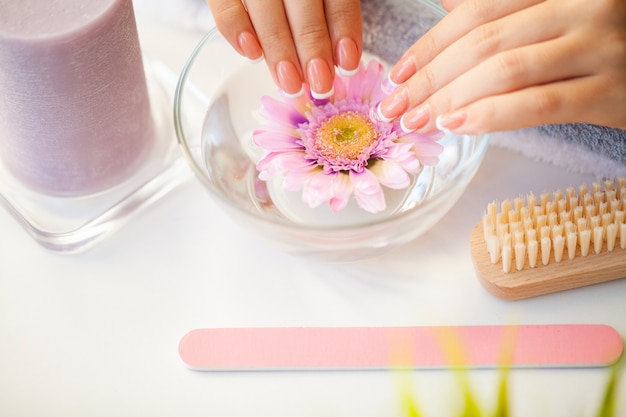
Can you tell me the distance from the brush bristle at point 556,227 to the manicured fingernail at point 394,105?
0.10 m

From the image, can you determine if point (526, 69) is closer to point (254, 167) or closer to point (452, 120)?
point (452, 120)

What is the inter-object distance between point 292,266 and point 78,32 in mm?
246

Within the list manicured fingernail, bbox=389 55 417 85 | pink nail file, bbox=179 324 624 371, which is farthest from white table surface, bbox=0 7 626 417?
manicured fingernail, bbox=389 55 417 85

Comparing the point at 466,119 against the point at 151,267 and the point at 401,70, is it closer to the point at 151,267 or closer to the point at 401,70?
the point at 401,70

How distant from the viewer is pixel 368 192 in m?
0.65

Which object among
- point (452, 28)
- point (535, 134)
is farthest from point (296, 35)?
point (535, 134)

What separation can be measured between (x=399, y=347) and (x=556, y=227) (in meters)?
0.15

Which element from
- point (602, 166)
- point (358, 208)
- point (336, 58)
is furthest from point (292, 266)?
point (602, 166)

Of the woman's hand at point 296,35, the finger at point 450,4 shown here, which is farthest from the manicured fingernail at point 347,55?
the finger at point 450,4

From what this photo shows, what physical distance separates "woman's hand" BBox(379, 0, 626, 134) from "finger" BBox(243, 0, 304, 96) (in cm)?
11

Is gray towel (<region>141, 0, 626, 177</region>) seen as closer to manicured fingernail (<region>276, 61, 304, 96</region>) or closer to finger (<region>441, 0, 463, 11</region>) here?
finger (<region>441, 0, 463, 11</region>)

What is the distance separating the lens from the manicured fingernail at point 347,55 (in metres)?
0.66

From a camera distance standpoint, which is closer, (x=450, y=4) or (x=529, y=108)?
(x=529, y=108)

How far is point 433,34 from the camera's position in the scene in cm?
66
